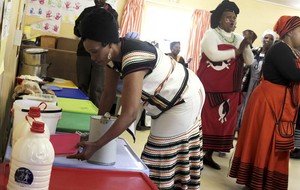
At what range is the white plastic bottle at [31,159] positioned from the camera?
3.24 ft

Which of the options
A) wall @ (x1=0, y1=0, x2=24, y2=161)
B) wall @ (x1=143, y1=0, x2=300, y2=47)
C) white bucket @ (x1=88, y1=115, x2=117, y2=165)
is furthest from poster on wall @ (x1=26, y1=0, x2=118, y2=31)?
white bucket @ (x1=88, y1=115, x2=117, y2=165)

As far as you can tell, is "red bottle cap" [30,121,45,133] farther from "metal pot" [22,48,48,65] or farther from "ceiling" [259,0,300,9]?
"ceiling" [259,0,300,9]

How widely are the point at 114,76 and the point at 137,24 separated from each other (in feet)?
16.5

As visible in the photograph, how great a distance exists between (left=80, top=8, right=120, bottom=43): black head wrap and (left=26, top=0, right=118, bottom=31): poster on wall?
5023 mm

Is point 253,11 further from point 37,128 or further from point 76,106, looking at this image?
point 37,128

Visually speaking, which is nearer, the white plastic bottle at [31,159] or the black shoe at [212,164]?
the white plastic bottle at [31,159]

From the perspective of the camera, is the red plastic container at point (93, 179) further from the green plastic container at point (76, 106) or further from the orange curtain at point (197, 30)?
the orange curtain at point (197, 30)

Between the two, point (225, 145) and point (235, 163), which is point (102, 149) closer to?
point (235, 163)

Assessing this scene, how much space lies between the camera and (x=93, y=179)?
1296mm

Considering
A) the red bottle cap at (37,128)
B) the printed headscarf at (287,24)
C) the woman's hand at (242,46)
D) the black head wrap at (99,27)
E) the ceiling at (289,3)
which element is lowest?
the red bottle cap at (37,128)

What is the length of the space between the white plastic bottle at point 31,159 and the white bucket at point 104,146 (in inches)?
17.5

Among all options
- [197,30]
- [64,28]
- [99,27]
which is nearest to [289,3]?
[197,30]

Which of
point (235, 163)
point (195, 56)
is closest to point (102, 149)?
point (235, 163)

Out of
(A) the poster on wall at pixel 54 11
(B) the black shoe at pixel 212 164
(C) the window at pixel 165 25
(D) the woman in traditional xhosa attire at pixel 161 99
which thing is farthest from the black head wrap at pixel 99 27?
(C) the window at pixel 165 25
